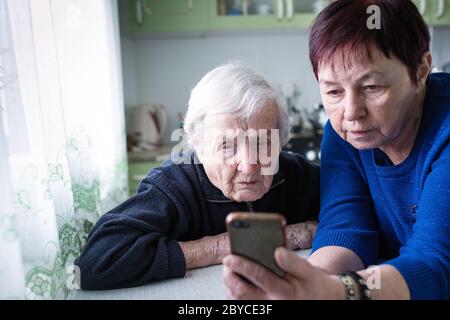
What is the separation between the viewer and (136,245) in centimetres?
86

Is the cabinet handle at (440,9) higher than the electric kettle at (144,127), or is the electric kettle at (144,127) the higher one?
the cabinet handle at (440,9)

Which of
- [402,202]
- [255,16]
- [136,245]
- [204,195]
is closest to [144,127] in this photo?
[255,16]

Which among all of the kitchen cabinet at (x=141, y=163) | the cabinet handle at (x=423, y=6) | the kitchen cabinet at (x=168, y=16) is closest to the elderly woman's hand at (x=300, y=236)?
the kitchen cabinet at (x=141, y=163)

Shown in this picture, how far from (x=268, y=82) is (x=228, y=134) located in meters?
0.18

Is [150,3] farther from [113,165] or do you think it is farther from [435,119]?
[435,119]

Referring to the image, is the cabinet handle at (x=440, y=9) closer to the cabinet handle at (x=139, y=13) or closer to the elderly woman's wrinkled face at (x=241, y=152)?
the cabinet handle at (x=139, y=13)

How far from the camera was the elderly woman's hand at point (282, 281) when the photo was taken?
1.82ft

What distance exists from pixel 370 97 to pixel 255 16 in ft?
7.08

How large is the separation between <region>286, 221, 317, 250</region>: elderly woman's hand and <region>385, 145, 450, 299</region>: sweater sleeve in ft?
1.15

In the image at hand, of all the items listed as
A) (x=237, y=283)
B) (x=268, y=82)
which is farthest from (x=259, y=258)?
(x=268, y=82)

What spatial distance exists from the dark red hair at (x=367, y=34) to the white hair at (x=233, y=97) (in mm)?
199
